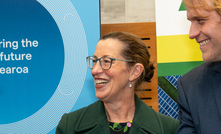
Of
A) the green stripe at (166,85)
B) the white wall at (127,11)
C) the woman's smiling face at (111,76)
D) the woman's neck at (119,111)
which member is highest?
the white wall at (127,11)

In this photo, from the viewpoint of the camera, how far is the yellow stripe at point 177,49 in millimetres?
3088

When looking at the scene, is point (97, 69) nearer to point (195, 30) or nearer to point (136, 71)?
point (136, 71)

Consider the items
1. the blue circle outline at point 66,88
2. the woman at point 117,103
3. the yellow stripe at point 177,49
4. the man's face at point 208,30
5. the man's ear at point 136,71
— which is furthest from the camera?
the yellow stripe at point 177,49

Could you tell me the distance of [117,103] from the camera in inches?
75.8

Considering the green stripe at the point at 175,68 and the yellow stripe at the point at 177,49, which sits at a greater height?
the yellow stripe at the point at 177,49

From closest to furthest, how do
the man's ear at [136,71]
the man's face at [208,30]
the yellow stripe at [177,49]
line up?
the man's face at [208,30], the man's ear at [136,71], the yellow stripe at [177,49]

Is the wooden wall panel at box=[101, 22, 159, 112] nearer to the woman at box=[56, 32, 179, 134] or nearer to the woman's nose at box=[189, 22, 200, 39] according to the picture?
the woman at box=[56, 32, 179, 134]

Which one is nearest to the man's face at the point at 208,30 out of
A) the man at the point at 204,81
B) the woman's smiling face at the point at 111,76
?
the man at the point at 204,81

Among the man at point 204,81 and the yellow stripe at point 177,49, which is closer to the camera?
the man at point 204,81

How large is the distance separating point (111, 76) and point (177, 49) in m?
1.48

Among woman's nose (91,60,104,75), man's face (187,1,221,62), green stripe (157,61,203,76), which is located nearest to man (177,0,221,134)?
man's face (187,1,221,62)

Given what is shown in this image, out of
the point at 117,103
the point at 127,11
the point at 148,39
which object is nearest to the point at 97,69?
the point at 117,103

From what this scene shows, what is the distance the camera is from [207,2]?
1128 mm

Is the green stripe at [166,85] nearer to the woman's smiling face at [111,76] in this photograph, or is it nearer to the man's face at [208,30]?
the woman's smiling face at [111,76]
